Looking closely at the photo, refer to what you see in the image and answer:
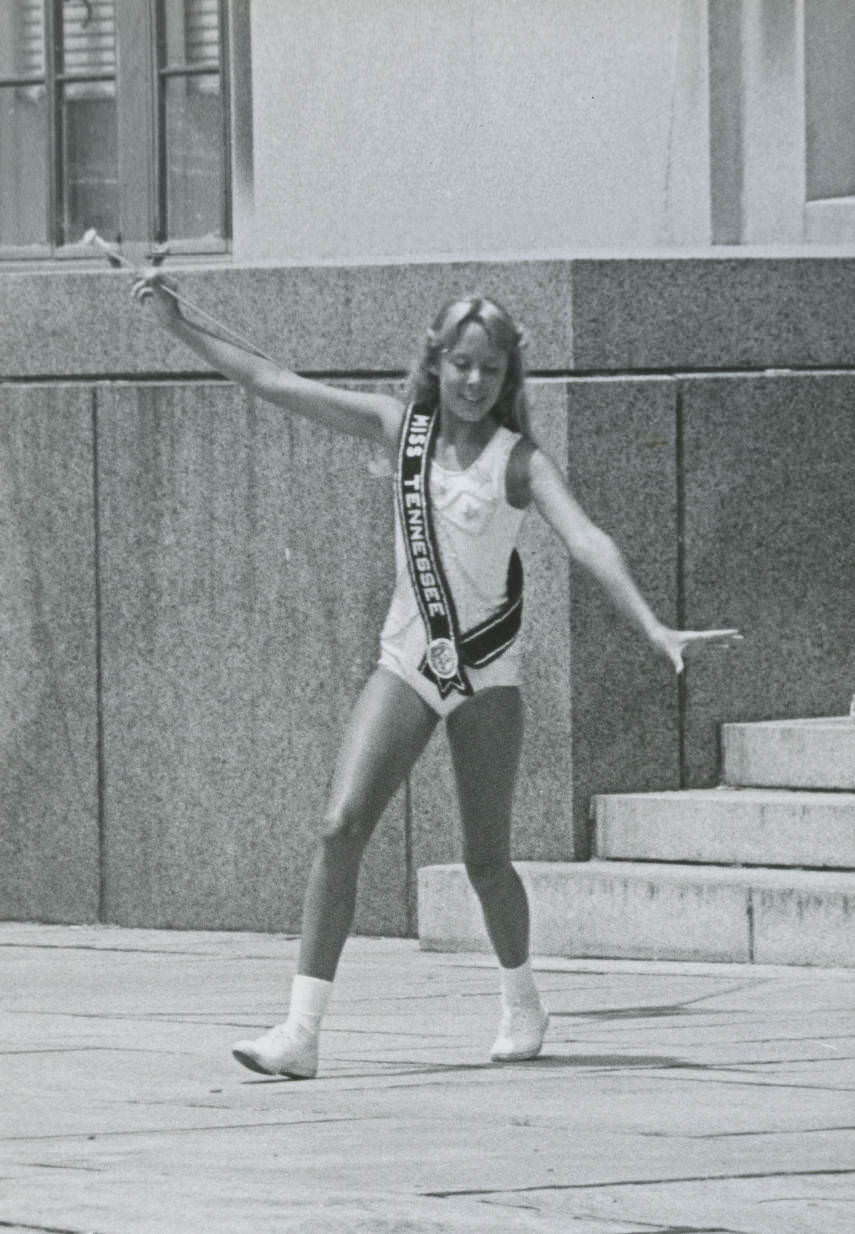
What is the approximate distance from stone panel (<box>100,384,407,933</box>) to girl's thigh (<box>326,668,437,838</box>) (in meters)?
3.18

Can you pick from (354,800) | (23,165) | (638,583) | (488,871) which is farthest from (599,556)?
(23,165)

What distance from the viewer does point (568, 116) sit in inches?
460

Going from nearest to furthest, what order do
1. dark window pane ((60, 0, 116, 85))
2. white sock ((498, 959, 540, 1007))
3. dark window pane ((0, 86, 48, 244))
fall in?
white sock ((498, 959, 540, 1007))
dark window pane ((60, 0, 116, 85))
dark window pane ((0, 86, 48, 244))

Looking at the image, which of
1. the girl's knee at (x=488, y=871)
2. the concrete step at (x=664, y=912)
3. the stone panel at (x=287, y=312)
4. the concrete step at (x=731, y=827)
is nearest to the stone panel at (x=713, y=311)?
the stone panel at (x=287, y=312)

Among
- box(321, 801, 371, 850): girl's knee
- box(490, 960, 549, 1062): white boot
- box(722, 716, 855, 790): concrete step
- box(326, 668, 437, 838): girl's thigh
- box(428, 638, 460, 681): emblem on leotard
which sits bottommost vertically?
box(490, 960, 549, 1062): white boot

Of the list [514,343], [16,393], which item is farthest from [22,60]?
[514,343]

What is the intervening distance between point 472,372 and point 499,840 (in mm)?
1126

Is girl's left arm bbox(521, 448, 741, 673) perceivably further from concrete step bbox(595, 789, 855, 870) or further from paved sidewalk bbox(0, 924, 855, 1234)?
concrete step bbox(595, 789, 855, 870)

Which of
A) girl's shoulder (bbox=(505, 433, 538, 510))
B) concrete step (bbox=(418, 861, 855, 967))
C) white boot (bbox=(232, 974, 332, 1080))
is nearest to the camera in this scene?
white boot (bbox=(232, 974, 332, 1080))

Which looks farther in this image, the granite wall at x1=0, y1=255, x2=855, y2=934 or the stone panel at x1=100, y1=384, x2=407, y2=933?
the stone panel at x1=100, y1=384, x2=407, y2=933

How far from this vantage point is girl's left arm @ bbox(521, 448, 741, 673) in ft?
23.6

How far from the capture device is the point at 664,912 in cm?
1032

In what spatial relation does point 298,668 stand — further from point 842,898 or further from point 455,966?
point 842,898

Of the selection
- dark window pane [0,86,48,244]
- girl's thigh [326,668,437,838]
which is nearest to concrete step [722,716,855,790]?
girl's thigh [326,668,437,838]
